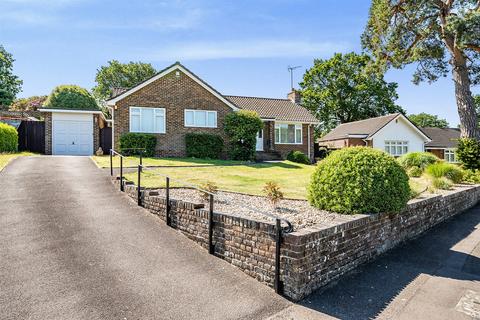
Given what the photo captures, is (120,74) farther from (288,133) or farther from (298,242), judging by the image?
(298,242)

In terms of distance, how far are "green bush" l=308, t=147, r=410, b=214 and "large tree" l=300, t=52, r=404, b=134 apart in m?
43.2

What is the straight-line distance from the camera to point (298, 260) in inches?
195

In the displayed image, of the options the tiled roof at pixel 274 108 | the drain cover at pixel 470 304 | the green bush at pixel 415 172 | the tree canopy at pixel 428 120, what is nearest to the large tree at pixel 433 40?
the green bush at pixel 415 172

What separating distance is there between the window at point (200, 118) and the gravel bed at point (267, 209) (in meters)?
12.4

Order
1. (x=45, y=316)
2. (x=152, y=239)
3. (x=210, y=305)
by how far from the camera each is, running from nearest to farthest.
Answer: (x=45, y=316)
(x=210, y=305)
(x=152, y=239)

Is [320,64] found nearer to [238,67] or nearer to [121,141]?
[238,67]

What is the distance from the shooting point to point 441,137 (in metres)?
43.5

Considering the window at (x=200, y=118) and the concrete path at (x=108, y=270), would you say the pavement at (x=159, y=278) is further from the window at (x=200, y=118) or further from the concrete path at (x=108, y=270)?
the window at (x=200, y=118)

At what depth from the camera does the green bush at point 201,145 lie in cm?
2134

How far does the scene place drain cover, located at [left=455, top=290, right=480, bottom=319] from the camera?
4832 mm

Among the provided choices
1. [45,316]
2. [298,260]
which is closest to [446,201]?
[298,260]

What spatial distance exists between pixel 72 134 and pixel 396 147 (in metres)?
29.8

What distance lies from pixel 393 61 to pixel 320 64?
2908 cm

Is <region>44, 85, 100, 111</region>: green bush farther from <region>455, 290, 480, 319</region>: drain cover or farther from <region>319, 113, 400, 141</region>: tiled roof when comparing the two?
<region>455, 290, 480, 319</region>: drain cover
